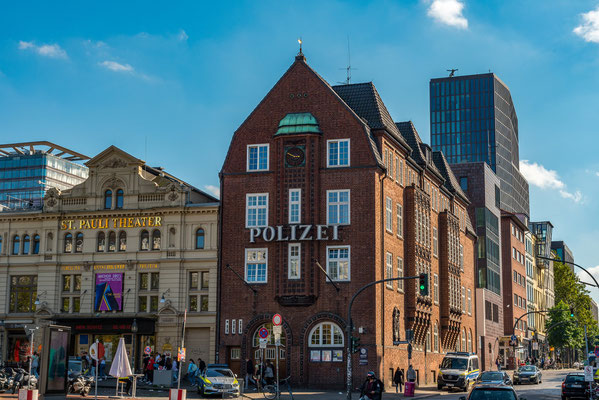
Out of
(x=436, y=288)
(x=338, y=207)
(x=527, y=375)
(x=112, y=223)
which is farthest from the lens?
(x=436, y=288)

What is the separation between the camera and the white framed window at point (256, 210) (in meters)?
52.8

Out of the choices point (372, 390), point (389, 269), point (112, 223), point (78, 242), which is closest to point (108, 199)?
point (112, 223)

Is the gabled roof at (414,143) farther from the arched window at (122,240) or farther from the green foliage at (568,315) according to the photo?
the green foliage at (568,315)

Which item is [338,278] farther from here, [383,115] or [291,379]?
[383,115]

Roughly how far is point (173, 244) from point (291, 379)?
1256 cm

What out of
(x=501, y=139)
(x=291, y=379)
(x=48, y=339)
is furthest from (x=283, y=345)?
(x=501, y=139)

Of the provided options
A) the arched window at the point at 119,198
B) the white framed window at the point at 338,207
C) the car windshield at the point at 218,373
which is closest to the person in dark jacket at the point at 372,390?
the car windshield at the point at 218,373

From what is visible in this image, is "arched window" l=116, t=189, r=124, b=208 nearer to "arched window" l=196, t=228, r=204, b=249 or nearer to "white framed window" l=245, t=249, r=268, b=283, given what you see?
"arched window" l=196, t=228, r=204, b=249

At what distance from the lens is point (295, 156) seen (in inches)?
2064

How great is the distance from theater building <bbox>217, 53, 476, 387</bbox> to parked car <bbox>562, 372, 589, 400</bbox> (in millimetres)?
11750

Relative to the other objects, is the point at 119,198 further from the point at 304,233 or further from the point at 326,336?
the point at 326,336

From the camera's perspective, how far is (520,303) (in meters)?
110

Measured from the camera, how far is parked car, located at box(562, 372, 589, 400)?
133 feet

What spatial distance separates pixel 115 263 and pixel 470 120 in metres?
125
